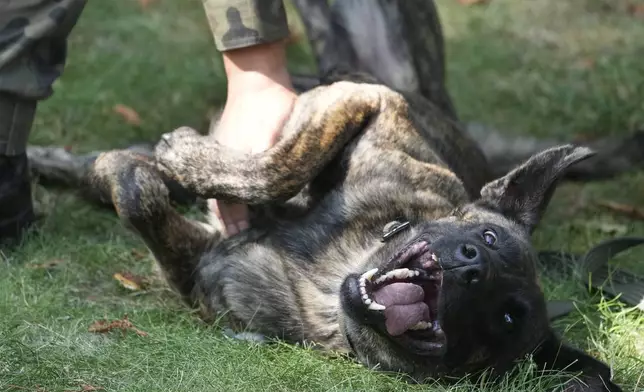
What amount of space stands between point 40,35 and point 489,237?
7.49ft

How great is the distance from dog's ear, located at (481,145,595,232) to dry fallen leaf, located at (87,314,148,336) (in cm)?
163

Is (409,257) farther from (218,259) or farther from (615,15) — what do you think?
(615,15)

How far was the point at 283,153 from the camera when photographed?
4.37 metres

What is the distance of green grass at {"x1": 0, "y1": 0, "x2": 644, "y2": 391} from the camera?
12.4 ft

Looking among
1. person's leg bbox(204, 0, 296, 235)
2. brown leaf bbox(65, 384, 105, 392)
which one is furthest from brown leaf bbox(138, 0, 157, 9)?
brown leaf bbox(65, 384, 105, 392)

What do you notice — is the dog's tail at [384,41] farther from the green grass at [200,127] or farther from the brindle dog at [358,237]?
the brindle dog at [358,237]

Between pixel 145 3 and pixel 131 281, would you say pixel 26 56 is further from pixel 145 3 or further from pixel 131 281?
pixel 145 3

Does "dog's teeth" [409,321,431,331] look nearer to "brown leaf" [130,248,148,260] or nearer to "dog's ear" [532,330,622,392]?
"dog's ear" [532,330,622,392]

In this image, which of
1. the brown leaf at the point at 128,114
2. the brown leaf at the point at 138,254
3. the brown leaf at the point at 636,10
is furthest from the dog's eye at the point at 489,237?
the brown leaf at the point at 636,10

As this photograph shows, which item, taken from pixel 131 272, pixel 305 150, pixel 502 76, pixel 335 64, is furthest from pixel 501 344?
pixel 502 76

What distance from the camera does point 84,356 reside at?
3.74 meters

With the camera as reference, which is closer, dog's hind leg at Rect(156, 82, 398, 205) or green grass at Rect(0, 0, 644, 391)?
green grass at Rect(0, 0, 644, 391)

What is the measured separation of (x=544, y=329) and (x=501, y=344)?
0.83ft

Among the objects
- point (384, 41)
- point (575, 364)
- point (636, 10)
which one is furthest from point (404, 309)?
point (636, 10)
